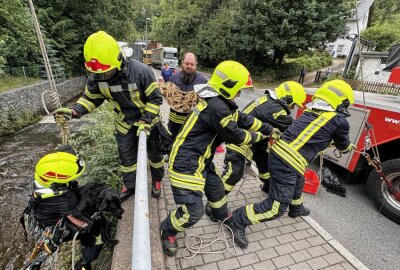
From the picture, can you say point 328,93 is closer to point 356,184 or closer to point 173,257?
point 173,257

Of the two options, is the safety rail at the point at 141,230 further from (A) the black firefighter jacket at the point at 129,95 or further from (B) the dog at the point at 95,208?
(A) the black firefighter jacket at the point at 129,95

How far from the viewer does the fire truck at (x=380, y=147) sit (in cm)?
361

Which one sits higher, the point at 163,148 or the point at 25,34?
the point at 25,34

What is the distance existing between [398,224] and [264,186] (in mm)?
2023

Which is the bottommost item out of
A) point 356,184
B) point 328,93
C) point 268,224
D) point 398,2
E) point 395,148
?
point 356,184

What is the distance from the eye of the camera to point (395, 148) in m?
4.00

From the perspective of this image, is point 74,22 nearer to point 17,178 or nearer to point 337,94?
point 17,178

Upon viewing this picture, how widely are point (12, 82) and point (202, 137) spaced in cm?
1225

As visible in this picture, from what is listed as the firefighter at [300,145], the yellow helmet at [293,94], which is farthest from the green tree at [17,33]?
the firefighter at [300,145]

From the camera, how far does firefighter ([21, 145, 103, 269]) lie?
2.07 m

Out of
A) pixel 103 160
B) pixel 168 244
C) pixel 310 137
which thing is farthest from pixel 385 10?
pixel 168 244

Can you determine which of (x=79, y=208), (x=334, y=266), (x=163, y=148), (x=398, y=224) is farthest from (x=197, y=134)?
(x=398, y=224)

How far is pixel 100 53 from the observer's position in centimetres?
230

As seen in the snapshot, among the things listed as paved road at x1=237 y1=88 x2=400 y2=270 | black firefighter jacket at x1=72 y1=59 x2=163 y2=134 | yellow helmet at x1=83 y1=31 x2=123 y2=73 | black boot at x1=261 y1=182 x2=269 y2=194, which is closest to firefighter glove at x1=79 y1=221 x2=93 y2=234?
black firefighter jacket at x1=72 y1=59 x2=163 y2=134
